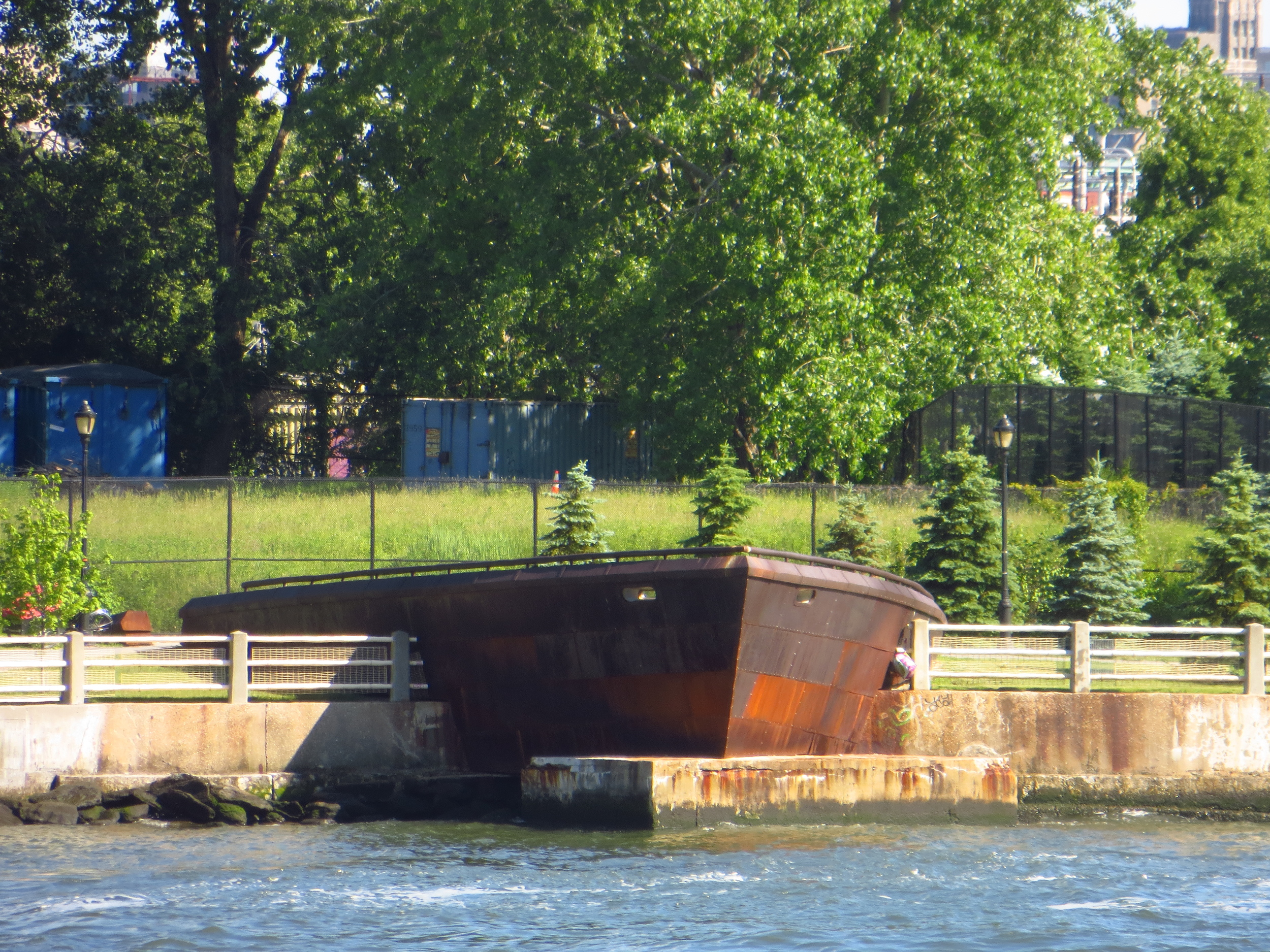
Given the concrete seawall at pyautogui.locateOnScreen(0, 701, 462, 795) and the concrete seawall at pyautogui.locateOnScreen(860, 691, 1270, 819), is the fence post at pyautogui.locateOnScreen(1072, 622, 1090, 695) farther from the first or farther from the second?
the concrete seawall at pyautogui.locateOnScreen(0, 701, 462, 795)

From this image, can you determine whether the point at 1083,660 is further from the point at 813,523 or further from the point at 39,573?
the point at 39,573

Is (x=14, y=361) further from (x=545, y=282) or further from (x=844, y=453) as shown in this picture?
(x=844, y=453)

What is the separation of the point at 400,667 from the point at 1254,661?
398 inches

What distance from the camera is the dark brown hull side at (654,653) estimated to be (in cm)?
1548

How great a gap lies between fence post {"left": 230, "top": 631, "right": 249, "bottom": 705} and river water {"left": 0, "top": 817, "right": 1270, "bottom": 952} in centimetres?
163

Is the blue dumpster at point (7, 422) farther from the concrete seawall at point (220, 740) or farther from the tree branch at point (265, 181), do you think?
the concrete seawall at point (220, 740)

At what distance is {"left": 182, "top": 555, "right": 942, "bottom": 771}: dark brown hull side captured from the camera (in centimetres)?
1548

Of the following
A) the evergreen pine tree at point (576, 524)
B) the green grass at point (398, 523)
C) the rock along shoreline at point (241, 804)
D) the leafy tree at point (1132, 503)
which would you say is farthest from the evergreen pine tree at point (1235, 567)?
the rock along shoreline at point (241, 804)

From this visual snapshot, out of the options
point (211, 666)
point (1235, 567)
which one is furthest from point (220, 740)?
point (1235, 567)

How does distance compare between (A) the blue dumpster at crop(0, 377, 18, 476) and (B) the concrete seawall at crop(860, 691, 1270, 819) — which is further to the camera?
(A) the blue dumpster at crop(0, 377, 18, 476)

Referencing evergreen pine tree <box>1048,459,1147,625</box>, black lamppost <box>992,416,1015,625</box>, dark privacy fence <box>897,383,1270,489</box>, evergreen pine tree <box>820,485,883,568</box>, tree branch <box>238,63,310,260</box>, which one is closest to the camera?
black lamppost <box>992,416,1015,625</box>

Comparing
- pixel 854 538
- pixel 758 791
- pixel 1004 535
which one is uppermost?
pixel 1004 535

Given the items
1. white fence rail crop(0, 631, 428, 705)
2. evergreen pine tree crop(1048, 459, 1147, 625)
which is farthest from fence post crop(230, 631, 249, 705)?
evergreen pine tree crop(1048, 459, 1147, 625)

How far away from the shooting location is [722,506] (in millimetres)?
26516
